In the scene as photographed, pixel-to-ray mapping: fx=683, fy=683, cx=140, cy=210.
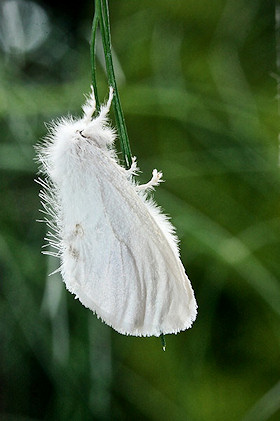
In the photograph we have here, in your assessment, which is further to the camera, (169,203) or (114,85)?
(169,203)

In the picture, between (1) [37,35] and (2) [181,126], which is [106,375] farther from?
(1) [37,35]

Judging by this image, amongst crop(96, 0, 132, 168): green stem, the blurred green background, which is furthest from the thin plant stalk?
the blurred green background

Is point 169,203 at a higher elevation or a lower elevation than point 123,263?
higher

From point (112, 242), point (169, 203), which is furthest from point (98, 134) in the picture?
point (169, 203)

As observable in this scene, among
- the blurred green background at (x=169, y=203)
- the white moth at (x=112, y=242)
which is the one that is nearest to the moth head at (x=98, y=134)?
the white moth at (x=112, y=242)

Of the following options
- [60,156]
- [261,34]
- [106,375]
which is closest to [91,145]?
[60,156]

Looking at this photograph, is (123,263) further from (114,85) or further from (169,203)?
(169,203)
